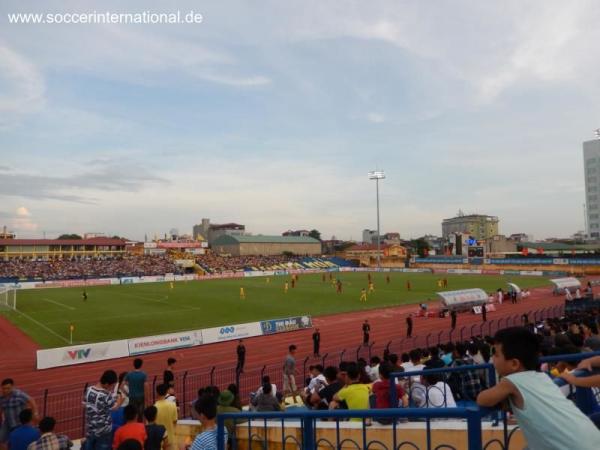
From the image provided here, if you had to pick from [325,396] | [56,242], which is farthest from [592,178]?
[56,242]

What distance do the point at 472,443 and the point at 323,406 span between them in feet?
17.0

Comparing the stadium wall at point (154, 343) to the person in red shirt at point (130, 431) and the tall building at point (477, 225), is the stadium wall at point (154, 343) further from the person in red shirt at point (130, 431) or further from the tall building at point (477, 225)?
the tall building at point (477, 225)

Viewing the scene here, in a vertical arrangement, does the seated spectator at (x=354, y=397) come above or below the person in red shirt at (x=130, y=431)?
above

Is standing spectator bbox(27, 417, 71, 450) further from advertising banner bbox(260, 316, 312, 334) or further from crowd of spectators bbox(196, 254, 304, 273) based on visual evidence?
crowd of spectators bbox(196, 254, 304, 273)

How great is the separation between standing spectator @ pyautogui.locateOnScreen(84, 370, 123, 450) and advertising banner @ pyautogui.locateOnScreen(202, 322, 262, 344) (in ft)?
64.0

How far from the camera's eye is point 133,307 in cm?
4153

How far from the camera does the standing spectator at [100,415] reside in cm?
743

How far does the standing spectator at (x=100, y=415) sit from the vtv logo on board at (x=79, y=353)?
1720 centimetres

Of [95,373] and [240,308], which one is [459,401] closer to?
[95,373]

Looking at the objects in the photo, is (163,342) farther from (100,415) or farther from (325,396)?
(325,396)

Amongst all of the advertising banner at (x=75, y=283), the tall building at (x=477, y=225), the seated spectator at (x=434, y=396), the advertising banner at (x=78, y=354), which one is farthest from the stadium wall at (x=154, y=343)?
the tall building at (x=477, y=225)

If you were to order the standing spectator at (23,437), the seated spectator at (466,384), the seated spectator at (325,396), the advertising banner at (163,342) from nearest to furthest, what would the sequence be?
the standing spectator at (23,437) < the seated spectator at (325,396) < the seated spectator at (466,384) < the advertising banner at (163,342)

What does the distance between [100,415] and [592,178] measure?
129 m

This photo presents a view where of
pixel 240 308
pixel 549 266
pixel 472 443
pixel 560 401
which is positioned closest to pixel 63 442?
pixel 472 443
